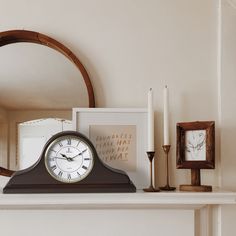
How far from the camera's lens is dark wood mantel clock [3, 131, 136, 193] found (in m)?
1.42

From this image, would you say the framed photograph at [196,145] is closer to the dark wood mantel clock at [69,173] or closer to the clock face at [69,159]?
the dark wood mantel clock at [69,173]

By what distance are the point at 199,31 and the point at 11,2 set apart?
695mm

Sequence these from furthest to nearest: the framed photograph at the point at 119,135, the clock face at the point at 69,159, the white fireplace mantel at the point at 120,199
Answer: the framed photograph at the point at 119,135
the clock face at the point at 69,159
the white fireplace mantel at the point at 120,199

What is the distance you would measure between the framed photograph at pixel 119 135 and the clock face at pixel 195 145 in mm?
156

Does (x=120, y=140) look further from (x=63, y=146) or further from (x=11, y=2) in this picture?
(x=11, y=2)

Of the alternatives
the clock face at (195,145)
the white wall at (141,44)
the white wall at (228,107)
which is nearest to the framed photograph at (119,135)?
the white wall at (141,44)

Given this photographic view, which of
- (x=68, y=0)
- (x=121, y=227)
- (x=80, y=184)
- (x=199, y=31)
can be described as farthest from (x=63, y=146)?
(x=199, y=31)

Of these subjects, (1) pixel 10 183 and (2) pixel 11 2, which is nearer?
(1) pixel 10 183

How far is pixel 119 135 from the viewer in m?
1.57

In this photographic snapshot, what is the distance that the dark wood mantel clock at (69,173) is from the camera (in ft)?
4.67

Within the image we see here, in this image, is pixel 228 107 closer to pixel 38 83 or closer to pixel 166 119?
pixel 166 119

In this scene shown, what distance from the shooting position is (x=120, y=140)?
1.57m

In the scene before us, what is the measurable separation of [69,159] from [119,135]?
0.21 metres

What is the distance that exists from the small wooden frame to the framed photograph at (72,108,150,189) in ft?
0.45
